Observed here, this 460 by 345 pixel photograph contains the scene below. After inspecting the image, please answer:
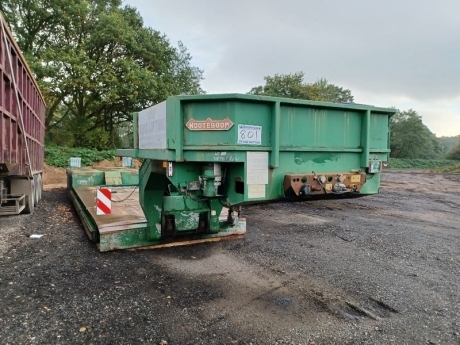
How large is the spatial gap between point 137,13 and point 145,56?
150 inches

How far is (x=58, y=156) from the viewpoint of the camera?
64.0 ft

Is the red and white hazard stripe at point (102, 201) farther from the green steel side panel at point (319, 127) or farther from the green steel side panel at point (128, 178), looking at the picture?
the green steel side panel at point (128, 178)

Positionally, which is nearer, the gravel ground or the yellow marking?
the gravel ground

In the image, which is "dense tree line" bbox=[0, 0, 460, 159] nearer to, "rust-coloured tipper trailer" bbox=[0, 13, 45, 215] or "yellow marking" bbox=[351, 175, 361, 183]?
"rust-coloured tipper trailer" bbox=[0, 13, 45, 215]

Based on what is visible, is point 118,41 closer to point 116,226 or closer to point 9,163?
point 9,163

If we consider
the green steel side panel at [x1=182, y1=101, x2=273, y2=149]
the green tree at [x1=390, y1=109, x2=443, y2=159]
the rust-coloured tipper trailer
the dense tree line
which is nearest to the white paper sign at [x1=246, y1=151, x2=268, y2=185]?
the green steel side panel at [x1=182, y1=101, x2=273, y2=149]

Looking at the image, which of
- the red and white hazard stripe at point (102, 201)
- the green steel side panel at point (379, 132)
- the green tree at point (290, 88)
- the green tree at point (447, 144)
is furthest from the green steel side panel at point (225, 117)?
the green tree at point (447, 144)

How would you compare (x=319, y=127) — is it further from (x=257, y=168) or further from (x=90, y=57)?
(x=90, y=57)

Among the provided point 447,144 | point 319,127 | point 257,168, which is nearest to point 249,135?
point 257,168

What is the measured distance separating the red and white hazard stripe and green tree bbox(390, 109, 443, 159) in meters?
58.7

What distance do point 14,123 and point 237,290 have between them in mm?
4821

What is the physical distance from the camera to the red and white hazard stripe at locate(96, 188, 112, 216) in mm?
5625

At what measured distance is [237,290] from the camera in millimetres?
3869

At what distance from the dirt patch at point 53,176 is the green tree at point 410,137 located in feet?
172
